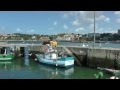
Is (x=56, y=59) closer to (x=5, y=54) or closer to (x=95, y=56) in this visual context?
(x=95, y=56)

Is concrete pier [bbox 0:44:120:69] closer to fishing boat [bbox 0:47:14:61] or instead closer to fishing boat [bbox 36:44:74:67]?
fishing boat [bbox 36:44:74:67]

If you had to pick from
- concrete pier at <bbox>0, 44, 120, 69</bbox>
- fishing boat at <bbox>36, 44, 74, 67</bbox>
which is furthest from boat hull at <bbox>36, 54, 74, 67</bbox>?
concrete pier at <bbox>0, 44, 120, 69</bbox>

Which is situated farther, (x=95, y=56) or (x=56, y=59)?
(x=56, y=59)

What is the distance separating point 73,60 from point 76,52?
1198mm

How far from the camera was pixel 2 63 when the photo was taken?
737 inches

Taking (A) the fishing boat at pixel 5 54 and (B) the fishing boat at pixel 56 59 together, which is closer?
(B) the fishing boat at pixel 56 59

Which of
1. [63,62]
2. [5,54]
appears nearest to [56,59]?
[63,62]

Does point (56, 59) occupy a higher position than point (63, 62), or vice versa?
point (56, 59)

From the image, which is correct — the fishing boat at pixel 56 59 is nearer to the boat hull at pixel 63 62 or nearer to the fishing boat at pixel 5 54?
the boat hull at pixel 63 62

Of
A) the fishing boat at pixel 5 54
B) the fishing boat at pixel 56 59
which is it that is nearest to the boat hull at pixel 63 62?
the fishing boat at pixel 56 59
